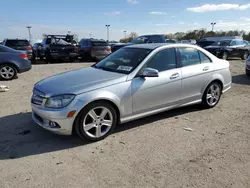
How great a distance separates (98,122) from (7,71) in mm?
6453

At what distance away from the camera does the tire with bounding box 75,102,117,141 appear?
3.37 meters

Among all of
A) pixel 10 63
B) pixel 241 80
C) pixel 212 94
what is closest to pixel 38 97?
pixel 212 94

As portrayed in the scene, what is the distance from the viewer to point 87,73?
4.07 metres

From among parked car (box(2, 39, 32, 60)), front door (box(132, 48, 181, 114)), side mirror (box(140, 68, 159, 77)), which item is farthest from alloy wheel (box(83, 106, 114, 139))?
parked car (box(2, 39, 32, 60))

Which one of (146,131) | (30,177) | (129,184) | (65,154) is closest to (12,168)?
(30,177)

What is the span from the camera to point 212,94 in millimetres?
5074

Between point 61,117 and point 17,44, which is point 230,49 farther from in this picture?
point 61,117

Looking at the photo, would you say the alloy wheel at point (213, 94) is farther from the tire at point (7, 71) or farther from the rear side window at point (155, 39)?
the rear side window at point (155, 39)

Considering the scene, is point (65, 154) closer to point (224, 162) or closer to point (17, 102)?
point (224, 162)

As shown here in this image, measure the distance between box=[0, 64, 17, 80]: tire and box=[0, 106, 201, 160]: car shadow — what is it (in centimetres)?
440

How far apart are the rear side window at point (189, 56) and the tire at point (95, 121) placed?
194 cm

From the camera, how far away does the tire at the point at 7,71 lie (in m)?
8.24

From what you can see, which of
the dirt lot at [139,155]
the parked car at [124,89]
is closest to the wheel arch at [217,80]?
the parked car at [124,89]

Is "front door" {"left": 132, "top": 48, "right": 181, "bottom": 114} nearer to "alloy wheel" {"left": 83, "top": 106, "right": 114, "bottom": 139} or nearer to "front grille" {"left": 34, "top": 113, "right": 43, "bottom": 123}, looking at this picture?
"alloy wheel" {"left": 83, "top": 106, "right": 114, "bottom": 139}
